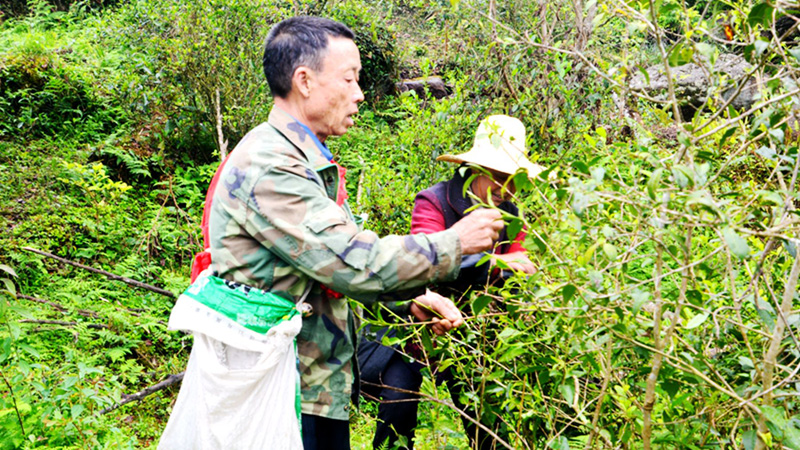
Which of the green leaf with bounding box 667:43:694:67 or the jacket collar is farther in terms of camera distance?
the jacket collar

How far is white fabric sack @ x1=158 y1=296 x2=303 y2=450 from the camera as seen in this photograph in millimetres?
1889

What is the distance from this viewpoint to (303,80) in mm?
2061

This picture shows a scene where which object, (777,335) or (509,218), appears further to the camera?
(509,218)

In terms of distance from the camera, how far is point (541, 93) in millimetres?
4035

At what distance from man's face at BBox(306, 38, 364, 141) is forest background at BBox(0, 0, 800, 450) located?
55cm

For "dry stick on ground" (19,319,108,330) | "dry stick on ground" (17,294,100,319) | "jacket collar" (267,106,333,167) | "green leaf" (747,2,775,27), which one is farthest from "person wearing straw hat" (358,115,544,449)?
"dry stick on ground" (17,294,100,319)

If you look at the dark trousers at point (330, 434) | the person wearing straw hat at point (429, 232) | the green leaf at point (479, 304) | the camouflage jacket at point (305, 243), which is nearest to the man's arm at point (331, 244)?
the camouflage jacket at point (305, 243)

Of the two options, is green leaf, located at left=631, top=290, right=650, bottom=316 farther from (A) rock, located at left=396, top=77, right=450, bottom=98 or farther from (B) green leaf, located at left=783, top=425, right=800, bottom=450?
(A) rock, located at left=396, top=77, right=450, bottom=98

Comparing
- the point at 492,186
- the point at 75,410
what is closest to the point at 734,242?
the point at 492,186

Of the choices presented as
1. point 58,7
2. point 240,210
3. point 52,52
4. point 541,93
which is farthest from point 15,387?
point 58,7

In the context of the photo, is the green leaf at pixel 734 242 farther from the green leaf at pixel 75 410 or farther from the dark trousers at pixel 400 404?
the green leaf at pixel 75 410

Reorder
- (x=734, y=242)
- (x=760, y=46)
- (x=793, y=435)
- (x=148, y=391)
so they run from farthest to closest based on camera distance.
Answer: (x=148, y=391) → (x=793, y=435) → (x=760, y=46) → (x=734, y=242)

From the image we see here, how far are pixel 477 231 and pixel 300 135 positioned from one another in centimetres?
62

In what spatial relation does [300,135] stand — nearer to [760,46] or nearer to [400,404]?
[760,46]
